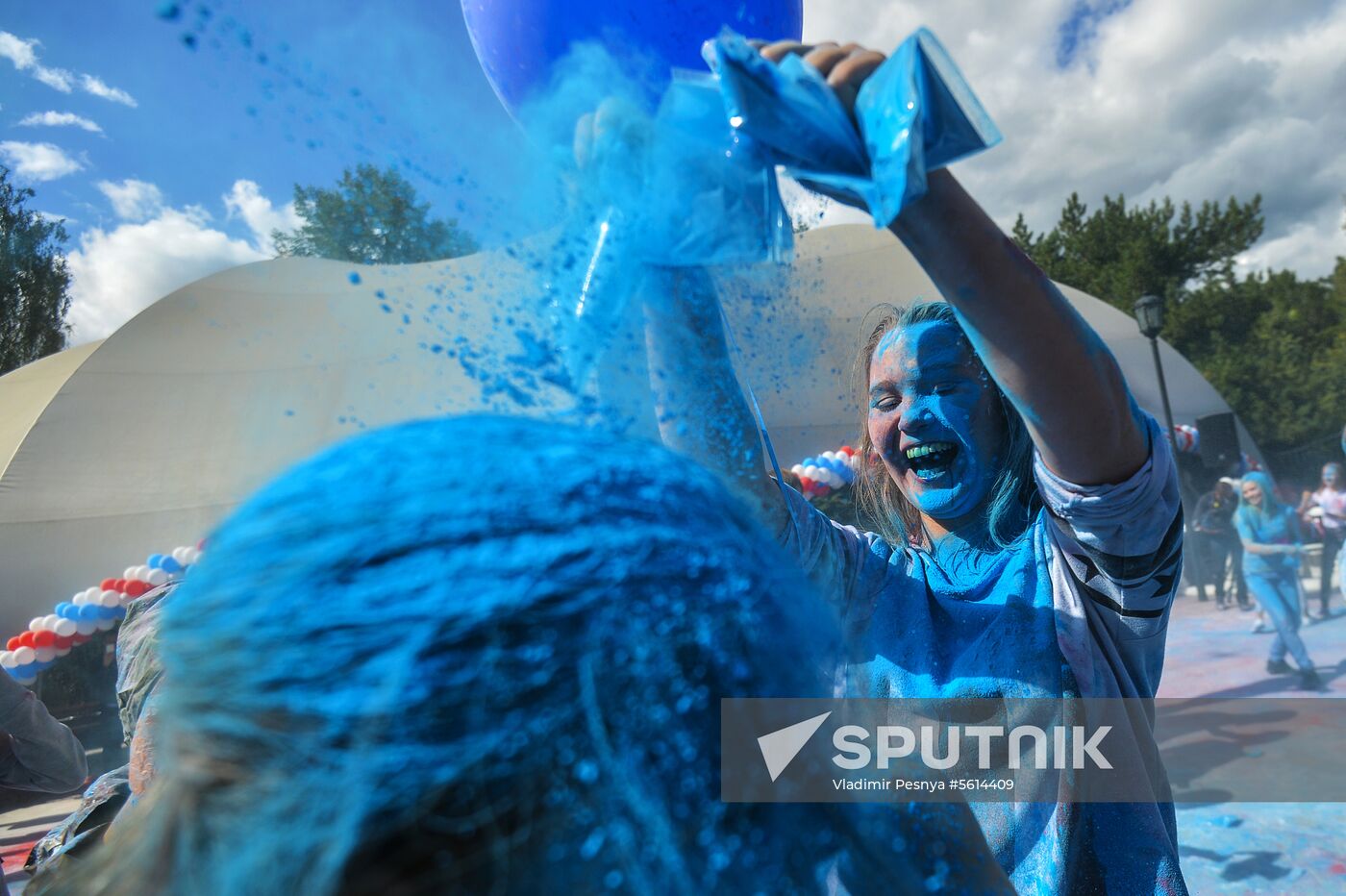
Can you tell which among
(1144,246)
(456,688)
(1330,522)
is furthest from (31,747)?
(1144,246)

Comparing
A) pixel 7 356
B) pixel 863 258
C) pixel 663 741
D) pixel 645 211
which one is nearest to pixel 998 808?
pixel 663 741

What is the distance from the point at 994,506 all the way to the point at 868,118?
0.84 m

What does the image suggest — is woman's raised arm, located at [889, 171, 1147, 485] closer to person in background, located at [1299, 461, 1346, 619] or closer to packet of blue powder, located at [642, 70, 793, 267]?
packet of blue powder, located at [642, 70, 793, 267]

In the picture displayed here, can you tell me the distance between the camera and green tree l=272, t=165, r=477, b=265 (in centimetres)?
81

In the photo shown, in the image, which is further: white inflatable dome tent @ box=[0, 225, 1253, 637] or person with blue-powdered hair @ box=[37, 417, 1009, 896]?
white inflatable dome tent @ box=[0, 225, 1253, 637]

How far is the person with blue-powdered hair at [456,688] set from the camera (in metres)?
0.47

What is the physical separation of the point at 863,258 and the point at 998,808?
6.00 feet

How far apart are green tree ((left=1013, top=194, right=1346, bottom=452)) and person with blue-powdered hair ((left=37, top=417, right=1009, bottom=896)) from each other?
30.8 m

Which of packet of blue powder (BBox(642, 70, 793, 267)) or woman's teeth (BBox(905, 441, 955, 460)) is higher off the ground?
packet of blue powder (BBox(642, 70, 793, 267))

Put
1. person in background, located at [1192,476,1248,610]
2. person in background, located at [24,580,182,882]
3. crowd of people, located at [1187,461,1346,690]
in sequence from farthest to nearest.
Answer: person in background, located at [1192,476,1248,610], crowd of people, located at [1187,461,1346,690], person in background, located at [24,580,182,882]

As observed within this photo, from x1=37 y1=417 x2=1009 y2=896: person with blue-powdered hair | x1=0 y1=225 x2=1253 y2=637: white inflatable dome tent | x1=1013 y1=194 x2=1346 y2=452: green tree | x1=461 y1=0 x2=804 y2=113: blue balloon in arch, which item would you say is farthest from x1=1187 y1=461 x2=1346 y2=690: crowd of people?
x1=1013 y1=194 x2=1346 y2=452: green tree

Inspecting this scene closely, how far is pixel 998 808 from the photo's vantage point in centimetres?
118

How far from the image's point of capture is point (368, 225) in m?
0.83

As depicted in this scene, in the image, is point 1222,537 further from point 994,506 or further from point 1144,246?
point 1144,246
